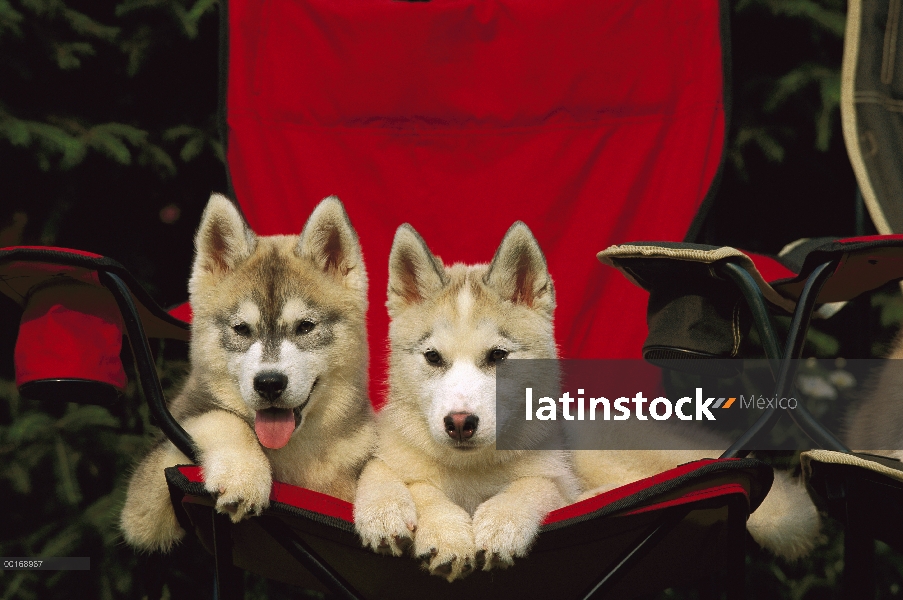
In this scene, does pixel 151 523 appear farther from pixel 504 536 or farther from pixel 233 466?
pixel 504 536

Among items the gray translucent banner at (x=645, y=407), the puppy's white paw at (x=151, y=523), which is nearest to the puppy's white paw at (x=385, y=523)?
the gray translucent banner at (x=645, y=407)

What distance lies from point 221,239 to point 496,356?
0.73 meters

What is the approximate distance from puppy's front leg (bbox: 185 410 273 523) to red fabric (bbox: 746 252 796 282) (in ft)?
4.43

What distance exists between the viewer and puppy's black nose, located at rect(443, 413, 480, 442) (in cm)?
168

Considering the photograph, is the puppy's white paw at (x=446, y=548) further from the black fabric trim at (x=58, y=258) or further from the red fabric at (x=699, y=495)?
the black fabric trim at (x=58, y=258)

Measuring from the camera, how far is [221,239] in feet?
6.50

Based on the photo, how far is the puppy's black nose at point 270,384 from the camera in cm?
164

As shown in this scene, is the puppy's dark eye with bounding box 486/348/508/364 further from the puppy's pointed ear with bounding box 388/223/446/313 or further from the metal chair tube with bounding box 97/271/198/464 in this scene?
the metal chair tube with bounding box 97/271/198/464

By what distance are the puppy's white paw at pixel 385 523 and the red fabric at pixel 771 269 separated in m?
1.16

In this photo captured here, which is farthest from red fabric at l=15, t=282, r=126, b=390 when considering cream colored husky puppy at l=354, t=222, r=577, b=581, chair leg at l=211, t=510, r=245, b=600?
cream colored husky puppy at l=354, t=222, r=577, b=581

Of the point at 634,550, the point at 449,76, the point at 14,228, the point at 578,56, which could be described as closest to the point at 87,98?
the point at 14,228

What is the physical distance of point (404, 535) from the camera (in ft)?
4.87

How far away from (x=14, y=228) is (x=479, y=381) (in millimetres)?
2216

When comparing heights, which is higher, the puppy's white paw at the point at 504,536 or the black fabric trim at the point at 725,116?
the black fabric trim at the point at 725,116
